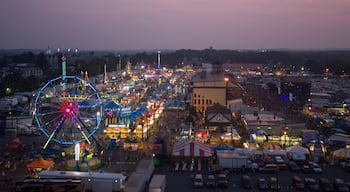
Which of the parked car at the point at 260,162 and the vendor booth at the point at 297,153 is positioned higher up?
the vendor booth at the point at 297,153

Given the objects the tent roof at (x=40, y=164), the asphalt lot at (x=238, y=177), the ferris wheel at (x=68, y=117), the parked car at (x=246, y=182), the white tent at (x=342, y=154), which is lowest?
the asphalt lot at (x=238, y=177)

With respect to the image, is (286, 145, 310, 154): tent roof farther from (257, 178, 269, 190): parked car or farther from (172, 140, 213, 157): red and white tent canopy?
(257, 178, 269, 190): parked car

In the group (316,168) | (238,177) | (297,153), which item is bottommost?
(238,177)

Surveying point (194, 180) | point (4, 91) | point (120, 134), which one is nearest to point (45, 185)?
point (194, 180)

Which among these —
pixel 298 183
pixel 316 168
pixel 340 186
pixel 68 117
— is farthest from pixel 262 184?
pixel 68 117

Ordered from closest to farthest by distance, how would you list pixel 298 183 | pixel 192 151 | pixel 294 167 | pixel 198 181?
pixel 298 183, pixel 198 181, pixel 294 167, pixel 192 151

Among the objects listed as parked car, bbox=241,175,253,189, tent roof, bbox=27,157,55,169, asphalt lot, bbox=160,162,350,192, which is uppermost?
tent roof, bbox=27,157,55,169

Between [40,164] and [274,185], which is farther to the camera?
[40,164]

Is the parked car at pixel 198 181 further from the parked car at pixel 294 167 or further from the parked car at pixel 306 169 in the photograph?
the parked car at pixel 306 169

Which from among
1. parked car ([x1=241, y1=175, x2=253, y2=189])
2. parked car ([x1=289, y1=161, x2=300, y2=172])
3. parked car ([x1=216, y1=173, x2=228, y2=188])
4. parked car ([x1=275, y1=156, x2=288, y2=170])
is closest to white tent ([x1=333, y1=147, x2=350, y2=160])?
parked car ([x1=289, y1=161, x2=300, y2=172])

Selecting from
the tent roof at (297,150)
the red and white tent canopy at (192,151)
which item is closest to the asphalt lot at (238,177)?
the red and white tent canopy at (192,151)

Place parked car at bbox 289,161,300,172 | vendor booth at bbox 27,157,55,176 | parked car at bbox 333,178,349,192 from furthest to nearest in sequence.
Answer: parked car at bbox 289,161,300,172
vendor booth at bbox 27,157,55,176
parked car at bbox 333,178,349,192

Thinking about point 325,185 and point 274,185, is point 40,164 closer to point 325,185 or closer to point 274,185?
point 274,185

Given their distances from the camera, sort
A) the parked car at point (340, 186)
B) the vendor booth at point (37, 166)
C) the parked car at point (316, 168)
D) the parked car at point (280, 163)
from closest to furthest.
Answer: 1. the parked car at point (340, 186)
2. the vendor booth at point (37, 166)
3. the parked car at point (316, 168)
4. the parked car at point (280, 163)
